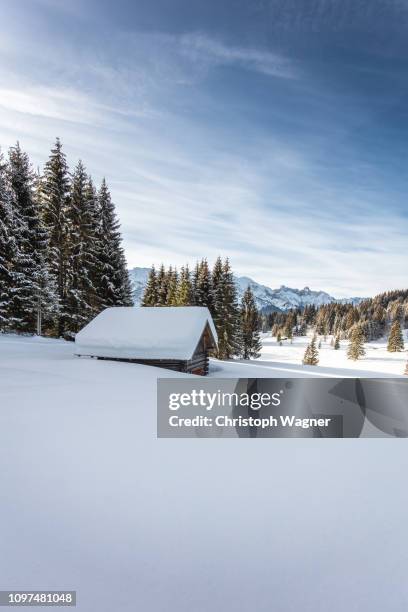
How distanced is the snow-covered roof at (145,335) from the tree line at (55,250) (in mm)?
9422

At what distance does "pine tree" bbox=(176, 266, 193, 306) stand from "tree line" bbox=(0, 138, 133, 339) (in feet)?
26.0

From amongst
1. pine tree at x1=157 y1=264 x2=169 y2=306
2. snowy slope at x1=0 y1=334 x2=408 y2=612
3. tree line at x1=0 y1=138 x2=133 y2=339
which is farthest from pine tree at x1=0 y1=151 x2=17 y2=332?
pine tree at x1=157 y1=264 x2=169 y2=306

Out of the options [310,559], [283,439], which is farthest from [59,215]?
[310,559]

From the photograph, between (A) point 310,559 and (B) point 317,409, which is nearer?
(A) point 310,559

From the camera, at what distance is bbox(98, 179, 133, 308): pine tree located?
28.3m

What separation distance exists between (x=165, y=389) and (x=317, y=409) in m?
3.29

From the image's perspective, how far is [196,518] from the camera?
3727 millimetres

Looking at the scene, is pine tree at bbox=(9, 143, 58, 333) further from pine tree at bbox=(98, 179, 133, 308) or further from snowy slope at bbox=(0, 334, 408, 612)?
snowy slope at bbox=(0, 334, 408, 612)

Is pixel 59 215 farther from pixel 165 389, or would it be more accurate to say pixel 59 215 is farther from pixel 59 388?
pixel 165 389

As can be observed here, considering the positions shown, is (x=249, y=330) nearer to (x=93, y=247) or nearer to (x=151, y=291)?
(x=151, y=291)

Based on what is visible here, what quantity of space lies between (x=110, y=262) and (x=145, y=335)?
55.9 feet

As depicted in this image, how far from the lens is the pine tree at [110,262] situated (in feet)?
92.8

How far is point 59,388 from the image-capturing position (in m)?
7.63

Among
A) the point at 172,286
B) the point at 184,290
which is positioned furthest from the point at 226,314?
the point at 172,286
